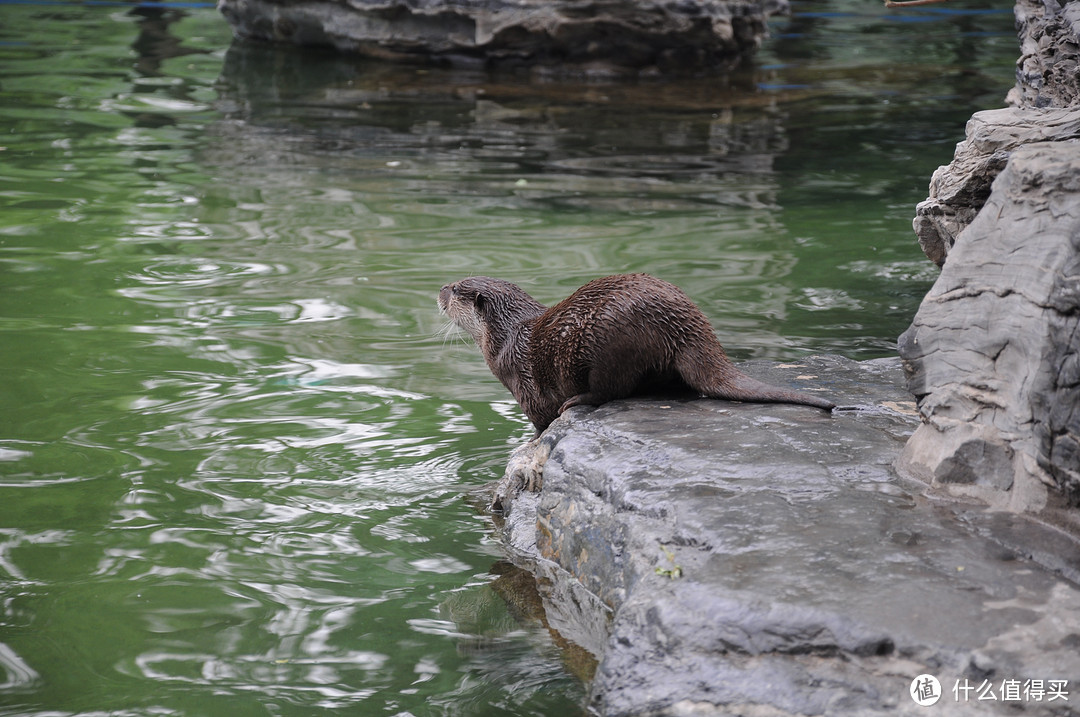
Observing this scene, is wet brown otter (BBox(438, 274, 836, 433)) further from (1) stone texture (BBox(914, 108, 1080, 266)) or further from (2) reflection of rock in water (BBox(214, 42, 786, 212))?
(2) reflection of rock in water (BBox(214, 42, 786, 212))

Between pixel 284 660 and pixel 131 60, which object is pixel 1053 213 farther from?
pixel 131 60

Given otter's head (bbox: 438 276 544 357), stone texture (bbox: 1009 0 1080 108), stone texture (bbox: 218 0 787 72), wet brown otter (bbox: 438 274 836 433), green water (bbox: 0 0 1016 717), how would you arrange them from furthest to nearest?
stone texture (bbox: 218 0 787 72), stone texture (bbox: 1009 0 1080 108), otter's head (bbox: 438 276 544 357), wet brown otter (bbox: 438 274 836 433), green water (bbox: 0 0 1016 717)

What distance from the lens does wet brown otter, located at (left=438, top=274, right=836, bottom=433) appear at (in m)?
3.91

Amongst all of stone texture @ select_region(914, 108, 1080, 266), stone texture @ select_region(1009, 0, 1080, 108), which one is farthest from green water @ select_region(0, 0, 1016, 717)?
stone texture @ select_region(914, 108, 1080, 266)

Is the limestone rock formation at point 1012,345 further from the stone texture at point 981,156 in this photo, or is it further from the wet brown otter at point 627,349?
the wet brown otter at point 627,349

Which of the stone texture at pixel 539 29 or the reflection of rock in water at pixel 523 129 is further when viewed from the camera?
the stone texture at pixel 539 29

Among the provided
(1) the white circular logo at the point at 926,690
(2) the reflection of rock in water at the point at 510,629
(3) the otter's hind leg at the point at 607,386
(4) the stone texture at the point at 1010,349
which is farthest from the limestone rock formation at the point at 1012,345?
(2) the reflection of rock in water at the point at 510,629

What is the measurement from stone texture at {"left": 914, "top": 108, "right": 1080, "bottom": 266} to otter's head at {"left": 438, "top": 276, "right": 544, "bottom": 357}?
4.89 feet

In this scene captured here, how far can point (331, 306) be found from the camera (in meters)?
6.61

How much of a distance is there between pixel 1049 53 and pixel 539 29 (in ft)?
31.9

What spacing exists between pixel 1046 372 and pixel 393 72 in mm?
12344

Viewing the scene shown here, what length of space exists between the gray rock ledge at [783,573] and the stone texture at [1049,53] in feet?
5.65

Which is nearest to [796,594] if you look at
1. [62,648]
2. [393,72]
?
[62,648]

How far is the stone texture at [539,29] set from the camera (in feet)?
45.4
